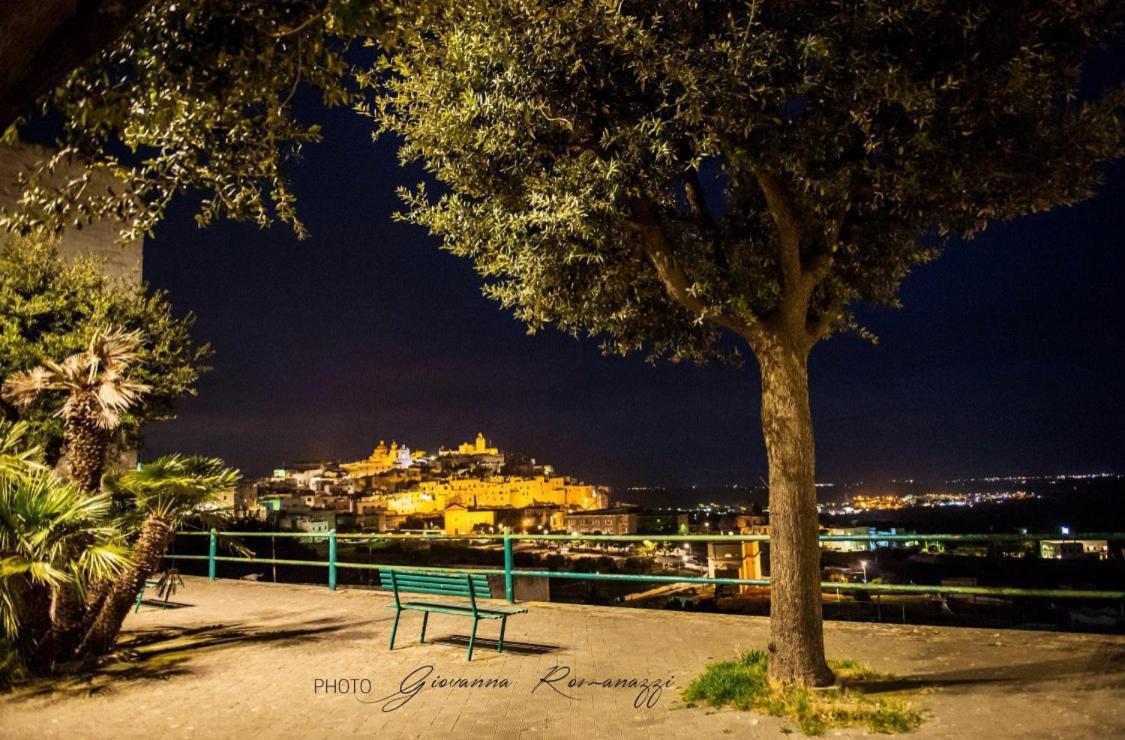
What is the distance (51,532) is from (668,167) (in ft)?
19.0

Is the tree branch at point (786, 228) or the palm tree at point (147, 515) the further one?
the palm tree at point (147, 515)

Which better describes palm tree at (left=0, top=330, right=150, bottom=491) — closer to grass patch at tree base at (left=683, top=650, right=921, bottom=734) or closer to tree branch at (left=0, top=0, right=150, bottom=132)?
tree branch at (left=0, top=0, right=150, bottom=132)

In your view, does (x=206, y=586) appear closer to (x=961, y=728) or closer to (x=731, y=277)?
(x=731, y=277)

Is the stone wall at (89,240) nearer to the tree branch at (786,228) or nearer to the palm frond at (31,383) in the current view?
the palm frond at (31,383)

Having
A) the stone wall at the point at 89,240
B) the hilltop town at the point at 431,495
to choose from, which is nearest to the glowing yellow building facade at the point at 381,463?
the hilltop town at the point at 431,495

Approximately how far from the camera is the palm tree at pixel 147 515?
711cm

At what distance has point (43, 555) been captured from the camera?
613 centimetres

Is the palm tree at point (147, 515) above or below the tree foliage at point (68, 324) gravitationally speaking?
below

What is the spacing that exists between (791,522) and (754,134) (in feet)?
9.58

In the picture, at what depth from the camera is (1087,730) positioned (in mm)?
4523

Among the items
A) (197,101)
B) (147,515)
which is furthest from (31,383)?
(197,101)

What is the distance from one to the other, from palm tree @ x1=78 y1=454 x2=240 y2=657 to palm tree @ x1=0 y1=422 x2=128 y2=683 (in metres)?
0.24

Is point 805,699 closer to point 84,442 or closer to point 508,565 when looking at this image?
point 508,565

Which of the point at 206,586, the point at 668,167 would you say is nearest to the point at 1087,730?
the point at 668,167
